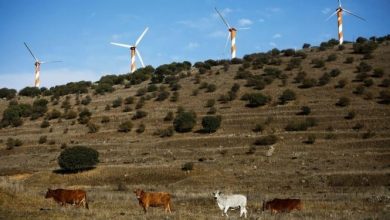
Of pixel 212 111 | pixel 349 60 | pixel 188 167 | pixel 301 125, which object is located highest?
pixel 349 60

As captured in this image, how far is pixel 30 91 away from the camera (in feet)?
430

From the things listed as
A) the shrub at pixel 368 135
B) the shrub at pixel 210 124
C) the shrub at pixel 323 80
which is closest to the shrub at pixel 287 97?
the shrub at pixel 323 80

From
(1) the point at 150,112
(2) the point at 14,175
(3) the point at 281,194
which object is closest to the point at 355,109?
(1) the point at 150,112

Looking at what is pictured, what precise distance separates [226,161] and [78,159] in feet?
53.2

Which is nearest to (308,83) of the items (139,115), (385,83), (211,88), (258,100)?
(258,100)

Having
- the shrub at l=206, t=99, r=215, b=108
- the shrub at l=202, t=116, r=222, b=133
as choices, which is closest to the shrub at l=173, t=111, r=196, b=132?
the shrub at l=202, t=116, r=222, b=133

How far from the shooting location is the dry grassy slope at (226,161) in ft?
86.6

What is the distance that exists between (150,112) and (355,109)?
34.0m

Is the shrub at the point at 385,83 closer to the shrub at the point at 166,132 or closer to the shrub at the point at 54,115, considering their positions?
the shrub at the point at 166,132

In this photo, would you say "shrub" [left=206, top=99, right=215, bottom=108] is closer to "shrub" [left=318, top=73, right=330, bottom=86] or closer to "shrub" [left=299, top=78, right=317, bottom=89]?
"shrub" [left=299, top=78, right=317, bottom=89]

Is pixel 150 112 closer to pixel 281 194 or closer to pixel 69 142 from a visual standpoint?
pixel 69 142

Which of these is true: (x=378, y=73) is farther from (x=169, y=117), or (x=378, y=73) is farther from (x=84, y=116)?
(x=84, y=116)

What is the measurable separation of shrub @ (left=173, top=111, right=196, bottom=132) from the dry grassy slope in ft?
5.17

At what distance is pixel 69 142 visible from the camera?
74.4 meters
